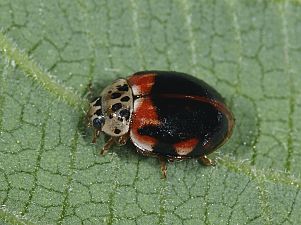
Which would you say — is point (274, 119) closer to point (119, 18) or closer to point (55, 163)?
point (119, 18)

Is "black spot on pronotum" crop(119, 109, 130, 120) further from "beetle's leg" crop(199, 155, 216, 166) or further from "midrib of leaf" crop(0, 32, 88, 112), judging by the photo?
"beetle's leg" crop(199, 155, 216, 166)

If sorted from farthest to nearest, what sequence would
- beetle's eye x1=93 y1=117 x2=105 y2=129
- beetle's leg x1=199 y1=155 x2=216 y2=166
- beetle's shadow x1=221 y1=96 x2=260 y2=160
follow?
beetle's shadow x1=221 y1=96 x2=260 y2=160
beetle's leg x1=199 y1=155 x2=216 y2=166
beetle's eye x1=93 y1=117 x2=105 y2=129

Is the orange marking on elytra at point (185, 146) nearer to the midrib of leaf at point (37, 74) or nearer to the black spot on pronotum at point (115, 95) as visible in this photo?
the black spot on pronotum at point (115, 95)

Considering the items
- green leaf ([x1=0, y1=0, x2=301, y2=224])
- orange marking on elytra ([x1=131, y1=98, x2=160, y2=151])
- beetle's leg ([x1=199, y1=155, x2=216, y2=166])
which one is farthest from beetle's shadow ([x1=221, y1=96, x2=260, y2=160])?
orange marking on elytra ([x1=131, y1=98, x2=160, y2=151])

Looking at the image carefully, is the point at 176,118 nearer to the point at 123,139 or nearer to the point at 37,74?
the point at 123,139

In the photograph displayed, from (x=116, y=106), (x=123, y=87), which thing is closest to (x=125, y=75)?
(x=123, y=87)

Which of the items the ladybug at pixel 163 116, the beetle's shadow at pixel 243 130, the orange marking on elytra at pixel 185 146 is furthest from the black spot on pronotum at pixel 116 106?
the beetle's shadow at pixel 243 130
